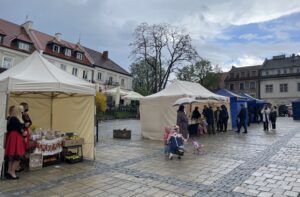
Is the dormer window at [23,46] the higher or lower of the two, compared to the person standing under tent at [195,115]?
higher

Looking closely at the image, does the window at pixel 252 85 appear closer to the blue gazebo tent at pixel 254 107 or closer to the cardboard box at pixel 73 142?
the blue gazebo tent at pixel 254 107

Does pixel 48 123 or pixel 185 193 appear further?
pixel 48 123

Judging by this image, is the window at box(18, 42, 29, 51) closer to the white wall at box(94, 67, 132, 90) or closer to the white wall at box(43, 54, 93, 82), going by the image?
the white wall at box(43, 54, 93, 82)

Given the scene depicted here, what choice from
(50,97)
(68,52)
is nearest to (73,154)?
(50,97)

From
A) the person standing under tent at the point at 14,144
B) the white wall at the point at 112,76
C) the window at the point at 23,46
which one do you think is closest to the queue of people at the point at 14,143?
the person standing under tent at the point at 14,144

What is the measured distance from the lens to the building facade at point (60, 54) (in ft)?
103

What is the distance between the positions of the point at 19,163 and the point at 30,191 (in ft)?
5.78

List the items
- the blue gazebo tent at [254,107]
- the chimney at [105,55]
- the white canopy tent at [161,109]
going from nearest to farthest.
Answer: the white canopy tent at [161,109] < the blue gazebo tent at [254,107] < the chimney at [105,55]

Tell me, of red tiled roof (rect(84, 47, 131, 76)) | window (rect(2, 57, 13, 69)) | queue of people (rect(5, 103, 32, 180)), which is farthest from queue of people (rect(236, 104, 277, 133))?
red tiled roof (rect(84, 47, 131, 76))

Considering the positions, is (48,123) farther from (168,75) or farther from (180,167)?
(168,75)

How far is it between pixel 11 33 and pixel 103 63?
15.9 metres

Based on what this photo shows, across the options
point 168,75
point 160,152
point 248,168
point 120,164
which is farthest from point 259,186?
point 168,75

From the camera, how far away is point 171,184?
574 centimetres

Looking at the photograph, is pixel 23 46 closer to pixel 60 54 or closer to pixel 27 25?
pixel 27 25
